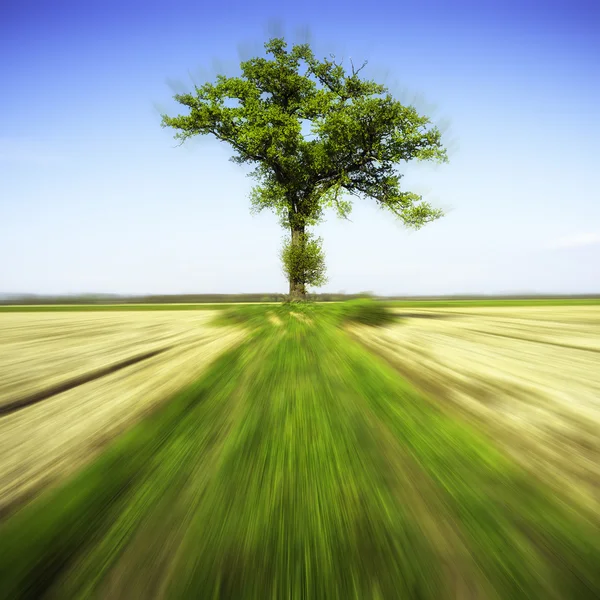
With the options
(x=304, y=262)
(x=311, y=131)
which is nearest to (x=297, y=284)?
(x=304, y=262)

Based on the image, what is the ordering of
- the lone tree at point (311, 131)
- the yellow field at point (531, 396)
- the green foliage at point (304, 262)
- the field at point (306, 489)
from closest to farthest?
the field at point (306, 489) < the yellow field at point (531, 396) < the green foliage at point (304, 262) < the lone tree at point (311, 131)

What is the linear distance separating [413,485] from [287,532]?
0.47m

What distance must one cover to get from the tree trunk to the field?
7.63 m

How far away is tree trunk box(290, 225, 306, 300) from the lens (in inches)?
402

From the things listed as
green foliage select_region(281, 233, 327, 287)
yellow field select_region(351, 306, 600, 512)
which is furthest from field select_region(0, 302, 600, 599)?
green foliage select_region(281, 233, 327, 287)

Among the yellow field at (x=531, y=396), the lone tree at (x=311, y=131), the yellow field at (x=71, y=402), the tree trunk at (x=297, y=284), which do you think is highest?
the lone tree at (x=311, y=131)

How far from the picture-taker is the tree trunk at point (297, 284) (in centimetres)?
1021

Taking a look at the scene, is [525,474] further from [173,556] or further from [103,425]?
[103,425]

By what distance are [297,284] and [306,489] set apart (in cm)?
1024

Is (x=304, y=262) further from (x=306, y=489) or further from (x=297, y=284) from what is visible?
(x=306, y=489)

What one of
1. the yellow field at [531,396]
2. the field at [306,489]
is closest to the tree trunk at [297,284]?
the yellow field at [531,396]

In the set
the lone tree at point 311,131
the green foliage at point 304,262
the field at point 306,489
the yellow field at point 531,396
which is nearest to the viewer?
the field at point 306,489

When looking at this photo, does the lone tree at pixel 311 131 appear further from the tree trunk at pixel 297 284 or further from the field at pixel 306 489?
the field at pixel 306 489

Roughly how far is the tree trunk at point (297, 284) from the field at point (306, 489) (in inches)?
300
